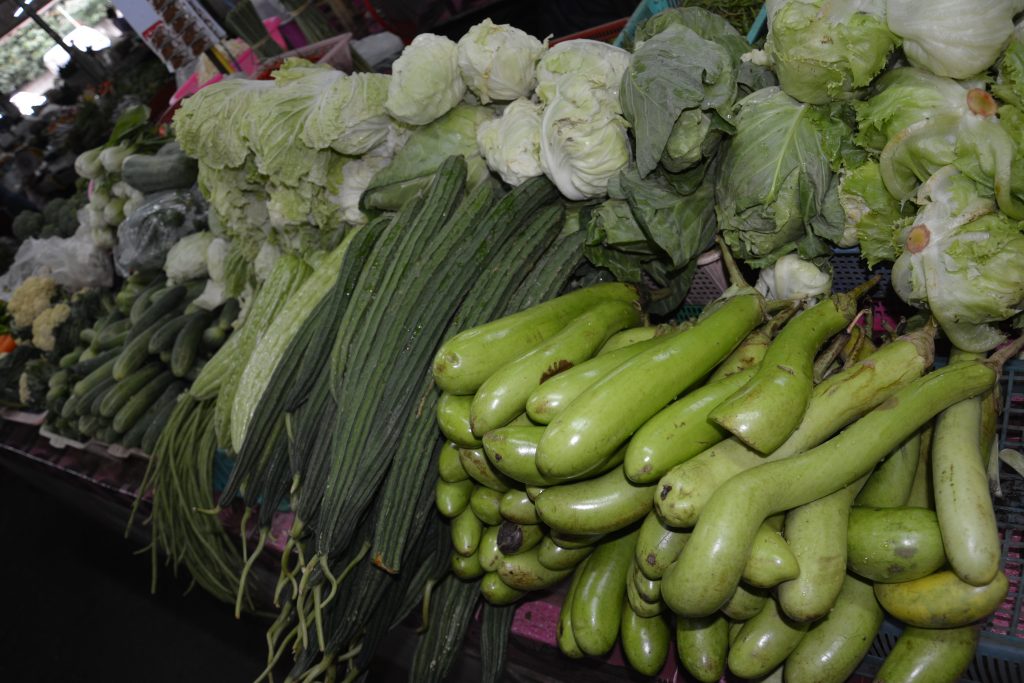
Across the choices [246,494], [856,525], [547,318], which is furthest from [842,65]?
[246,494]

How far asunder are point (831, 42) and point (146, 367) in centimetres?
356

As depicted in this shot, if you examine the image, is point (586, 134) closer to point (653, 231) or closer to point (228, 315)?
point (653, 231)

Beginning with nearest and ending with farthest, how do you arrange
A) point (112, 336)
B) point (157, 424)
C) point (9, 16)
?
point (157, 424), point (112, 336), point (9, 16)

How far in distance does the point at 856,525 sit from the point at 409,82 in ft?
6.58

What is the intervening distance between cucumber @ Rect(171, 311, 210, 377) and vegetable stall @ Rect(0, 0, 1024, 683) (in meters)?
0.58

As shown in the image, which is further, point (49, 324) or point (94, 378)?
point (49, 324)

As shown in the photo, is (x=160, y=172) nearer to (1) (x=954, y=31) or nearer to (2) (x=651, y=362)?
(2) (x=651, y=362)

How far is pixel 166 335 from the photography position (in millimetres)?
3410

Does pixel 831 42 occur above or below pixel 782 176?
above

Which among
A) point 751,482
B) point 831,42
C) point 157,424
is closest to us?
point 751,482

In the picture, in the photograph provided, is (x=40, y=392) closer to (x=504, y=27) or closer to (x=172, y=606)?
(x=172, y=606)

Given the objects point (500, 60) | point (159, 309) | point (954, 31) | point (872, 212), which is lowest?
point (872, 212)

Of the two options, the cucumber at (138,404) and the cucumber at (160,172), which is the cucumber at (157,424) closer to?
the cucumber at (138,404)

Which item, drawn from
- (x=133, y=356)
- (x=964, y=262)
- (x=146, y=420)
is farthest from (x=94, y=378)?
(x=964, y=262)
